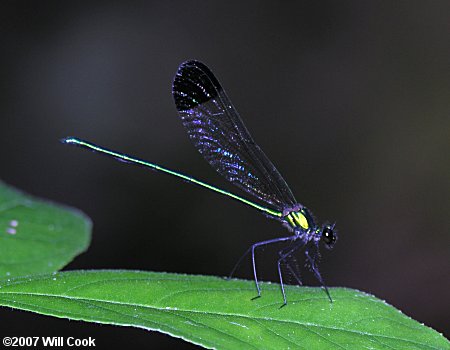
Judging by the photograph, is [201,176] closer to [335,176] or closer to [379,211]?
[335,176]

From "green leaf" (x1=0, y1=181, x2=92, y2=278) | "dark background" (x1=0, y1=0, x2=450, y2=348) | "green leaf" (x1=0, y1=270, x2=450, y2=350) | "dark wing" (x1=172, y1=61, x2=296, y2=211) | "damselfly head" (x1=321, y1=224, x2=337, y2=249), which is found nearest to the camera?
"green leaf" (x1=0, y1=270, x2=450, y2=350)

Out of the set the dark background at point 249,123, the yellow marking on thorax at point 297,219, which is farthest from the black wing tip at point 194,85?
the dark background at point 249,123

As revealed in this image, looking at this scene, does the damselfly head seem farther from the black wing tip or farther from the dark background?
the dark background

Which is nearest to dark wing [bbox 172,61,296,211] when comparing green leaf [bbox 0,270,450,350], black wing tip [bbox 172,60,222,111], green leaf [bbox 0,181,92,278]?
black wing tip [bbox 172,60,222,111]

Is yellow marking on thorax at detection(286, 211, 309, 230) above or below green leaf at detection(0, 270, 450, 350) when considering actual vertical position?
above

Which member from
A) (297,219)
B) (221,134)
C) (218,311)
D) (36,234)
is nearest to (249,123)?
(221,134)

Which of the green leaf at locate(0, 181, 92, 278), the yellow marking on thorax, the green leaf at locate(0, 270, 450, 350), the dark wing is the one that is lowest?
the green leaf at locate(0, 181, 92, 278)
